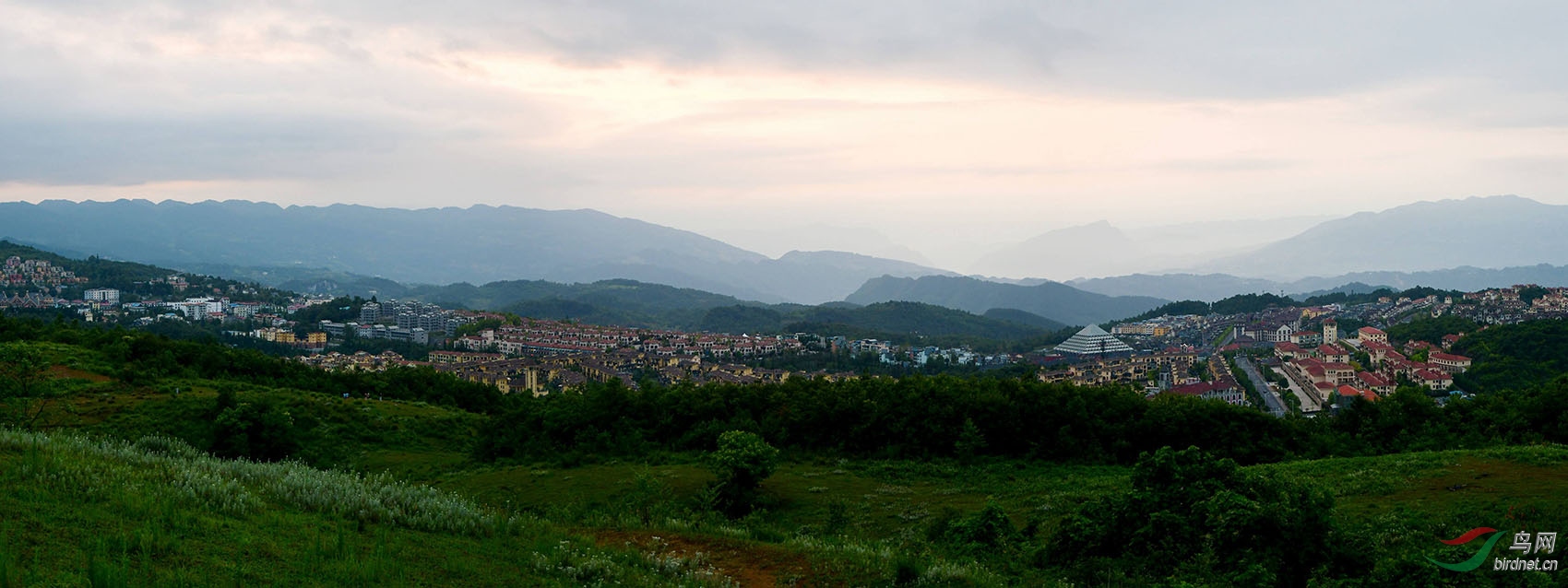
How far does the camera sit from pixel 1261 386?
51.4 metres

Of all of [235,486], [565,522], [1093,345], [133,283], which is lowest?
[565,522]

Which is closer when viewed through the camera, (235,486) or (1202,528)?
(235,486)

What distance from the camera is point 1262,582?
847 cm

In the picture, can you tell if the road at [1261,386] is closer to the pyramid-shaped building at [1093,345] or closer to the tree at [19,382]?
the pyramid-shaped building at [1093,345]

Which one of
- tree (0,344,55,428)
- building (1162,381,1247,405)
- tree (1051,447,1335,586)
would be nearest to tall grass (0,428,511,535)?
tree (1051,447,1335,586)

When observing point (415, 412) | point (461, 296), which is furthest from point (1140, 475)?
point (461, 296)

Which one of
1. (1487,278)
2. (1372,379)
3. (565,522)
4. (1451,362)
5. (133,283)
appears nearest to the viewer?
(565,522)

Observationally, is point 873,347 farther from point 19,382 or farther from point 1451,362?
point 19,382

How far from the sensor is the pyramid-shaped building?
82312 millimetres

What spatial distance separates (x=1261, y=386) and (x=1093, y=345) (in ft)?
106

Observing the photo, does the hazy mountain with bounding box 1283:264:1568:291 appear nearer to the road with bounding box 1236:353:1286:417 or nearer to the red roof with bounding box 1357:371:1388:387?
the road with bounding box 1236:353:1286:417

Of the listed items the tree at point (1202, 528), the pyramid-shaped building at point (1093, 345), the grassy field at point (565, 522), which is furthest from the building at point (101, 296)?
the tree at point (1202, 528)

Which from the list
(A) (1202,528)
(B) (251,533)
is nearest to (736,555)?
(B) (251,533)

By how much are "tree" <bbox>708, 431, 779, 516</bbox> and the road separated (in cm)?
2831
